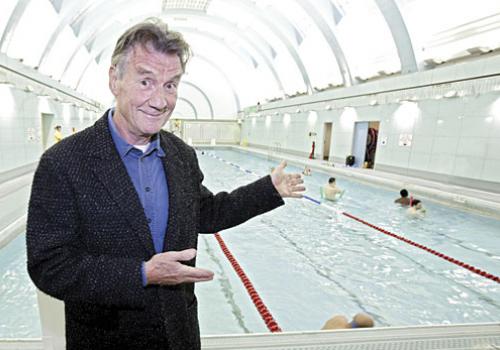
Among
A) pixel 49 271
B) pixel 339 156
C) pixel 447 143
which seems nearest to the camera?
pixel 49 271

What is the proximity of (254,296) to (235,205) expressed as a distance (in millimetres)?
2431

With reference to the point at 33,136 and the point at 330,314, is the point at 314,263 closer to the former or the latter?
the point at 330,314

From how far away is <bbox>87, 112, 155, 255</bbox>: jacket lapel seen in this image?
1.08 meters

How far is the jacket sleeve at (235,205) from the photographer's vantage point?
1489 millimetres

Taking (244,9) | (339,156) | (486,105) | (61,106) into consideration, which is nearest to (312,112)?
(339,156)

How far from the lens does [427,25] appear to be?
34.1 feet

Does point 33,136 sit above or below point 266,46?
below

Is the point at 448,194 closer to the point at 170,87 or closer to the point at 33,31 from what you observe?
the point at 170,87

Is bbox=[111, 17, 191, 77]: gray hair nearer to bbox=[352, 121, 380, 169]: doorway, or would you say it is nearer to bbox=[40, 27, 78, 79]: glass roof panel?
bbox=[352, 121, 380, 169]: doorway

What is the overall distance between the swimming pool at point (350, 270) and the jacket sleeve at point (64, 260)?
2.35 meters

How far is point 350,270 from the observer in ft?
14.6

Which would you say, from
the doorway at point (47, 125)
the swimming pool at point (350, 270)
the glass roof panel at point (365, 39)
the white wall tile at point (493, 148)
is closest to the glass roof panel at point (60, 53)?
the doorway at point (47, 125)

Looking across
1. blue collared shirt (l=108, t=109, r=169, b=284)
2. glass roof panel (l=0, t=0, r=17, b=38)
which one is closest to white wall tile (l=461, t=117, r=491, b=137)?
blue collared shirt (l=108, t=109, r=169, b=284)

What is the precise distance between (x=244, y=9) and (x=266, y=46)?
15.2 ft
